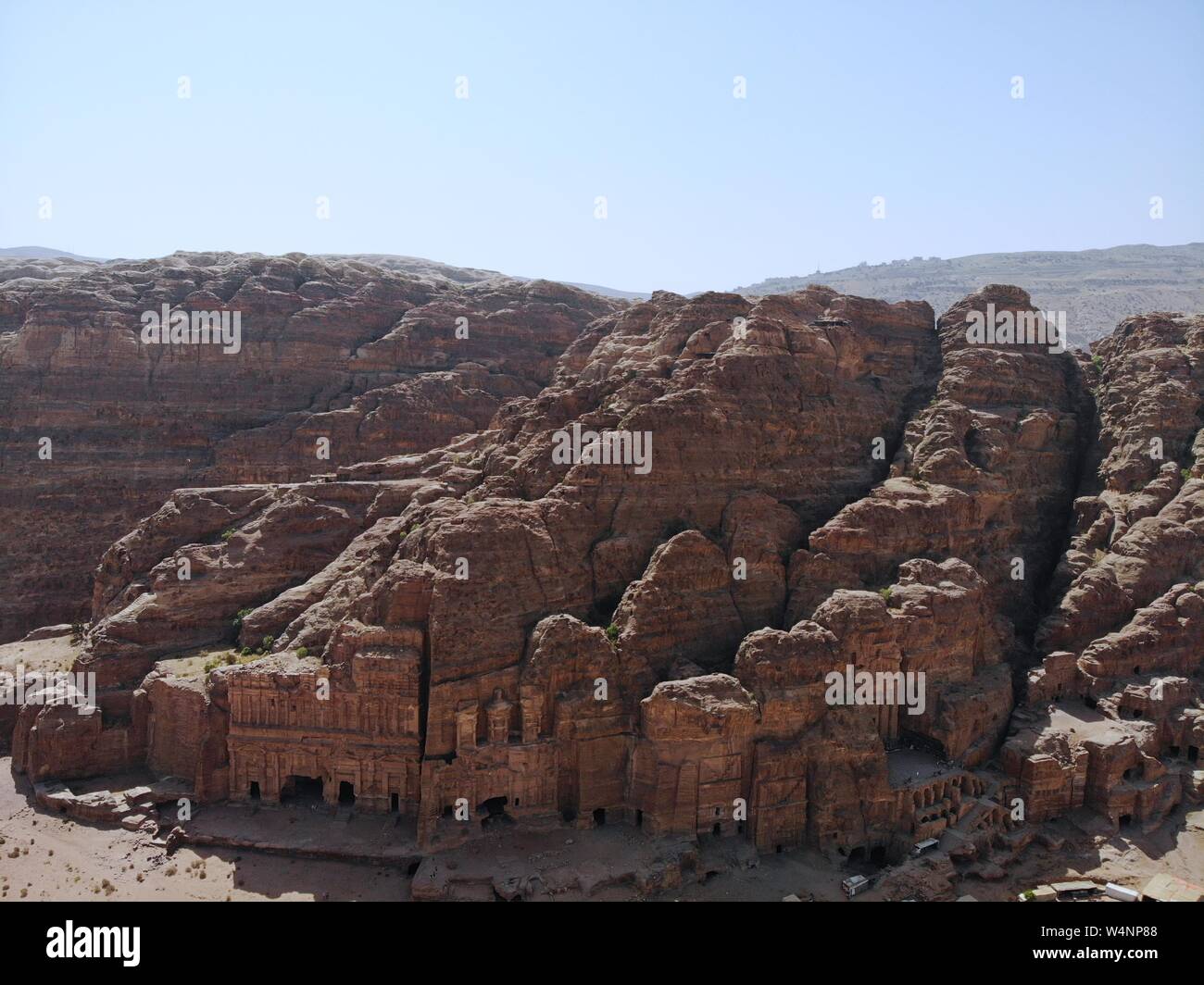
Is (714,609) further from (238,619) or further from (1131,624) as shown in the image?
(238,619)

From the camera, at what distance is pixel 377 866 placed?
31562 mm

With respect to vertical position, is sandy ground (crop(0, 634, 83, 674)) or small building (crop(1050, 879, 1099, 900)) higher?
sandy ground (crop(0, 634, 83, 674))

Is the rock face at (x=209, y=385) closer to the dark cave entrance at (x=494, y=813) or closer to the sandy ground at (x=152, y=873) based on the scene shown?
the sandy ground at (x=152, y=873)

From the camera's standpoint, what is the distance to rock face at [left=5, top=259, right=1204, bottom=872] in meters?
33.1

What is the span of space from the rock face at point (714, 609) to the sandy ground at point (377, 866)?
1067 mm

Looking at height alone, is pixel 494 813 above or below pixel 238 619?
below

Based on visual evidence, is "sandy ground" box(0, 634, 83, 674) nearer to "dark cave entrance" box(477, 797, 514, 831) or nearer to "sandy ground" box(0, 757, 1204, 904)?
"sandy ground" box(0, 757, 1204, 904)

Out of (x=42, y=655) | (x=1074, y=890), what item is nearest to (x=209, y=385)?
(x=42, y=655)

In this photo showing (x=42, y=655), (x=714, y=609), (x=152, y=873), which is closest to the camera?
(x=152, y=873)

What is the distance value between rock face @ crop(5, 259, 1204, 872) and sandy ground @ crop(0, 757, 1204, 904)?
1067 millimetres

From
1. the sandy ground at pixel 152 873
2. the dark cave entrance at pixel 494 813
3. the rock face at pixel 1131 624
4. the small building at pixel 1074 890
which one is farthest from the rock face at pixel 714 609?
the sandy ground at pixel 152 873

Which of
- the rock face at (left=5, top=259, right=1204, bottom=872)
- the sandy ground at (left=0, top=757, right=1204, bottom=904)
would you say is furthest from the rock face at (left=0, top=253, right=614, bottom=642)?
the sandy ground at (left=0, top=757, right=1204, bottom=904)

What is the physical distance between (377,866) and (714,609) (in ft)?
55.4

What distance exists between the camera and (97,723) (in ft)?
122
